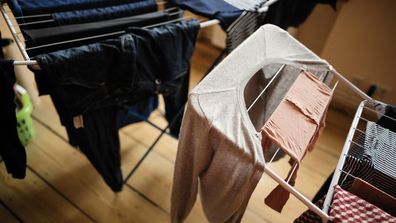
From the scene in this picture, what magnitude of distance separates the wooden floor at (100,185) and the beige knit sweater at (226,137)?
0.47 metres

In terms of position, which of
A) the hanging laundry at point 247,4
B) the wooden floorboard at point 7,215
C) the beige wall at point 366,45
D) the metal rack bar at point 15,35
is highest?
the hanging laundry at point 247,4

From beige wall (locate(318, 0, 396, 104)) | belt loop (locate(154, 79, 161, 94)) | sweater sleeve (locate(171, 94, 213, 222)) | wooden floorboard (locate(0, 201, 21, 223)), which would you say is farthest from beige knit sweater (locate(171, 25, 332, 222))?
beige wall (locate(318, 0, 396, 104))

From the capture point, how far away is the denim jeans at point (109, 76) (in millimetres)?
818

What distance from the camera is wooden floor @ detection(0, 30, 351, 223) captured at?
1.36m

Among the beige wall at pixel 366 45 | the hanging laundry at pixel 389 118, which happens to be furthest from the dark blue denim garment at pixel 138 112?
the beige wall at pixel 366 45

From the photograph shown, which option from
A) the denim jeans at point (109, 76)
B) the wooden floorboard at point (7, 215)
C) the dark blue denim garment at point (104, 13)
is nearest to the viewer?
the denim jeans at point (109, 76)

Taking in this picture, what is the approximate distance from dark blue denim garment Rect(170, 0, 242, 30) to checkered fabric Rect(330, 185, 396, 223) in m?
0.79

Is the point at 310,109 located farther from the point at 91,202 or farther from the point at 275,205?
the point at 91,202

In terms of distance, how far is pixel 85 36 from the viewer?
95 cm

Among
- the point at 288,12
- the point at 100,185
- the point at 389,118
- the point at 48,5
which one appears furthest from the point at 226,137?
the point at 288,12

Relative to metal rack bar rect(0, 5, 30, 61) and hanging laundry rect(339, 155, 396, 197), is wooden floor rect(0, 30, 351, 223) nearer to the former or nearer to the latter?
hanging laundry rect(339, 155, 396, 197)

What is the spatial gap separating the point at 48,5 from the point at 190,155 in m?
0.78

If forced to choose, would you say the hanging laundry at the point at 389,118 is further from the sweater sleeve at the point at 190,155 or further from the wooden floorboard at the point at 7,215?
the wooden floorboard at the point at 7,215

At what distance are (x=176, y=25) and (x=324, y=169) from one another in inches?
53.7
